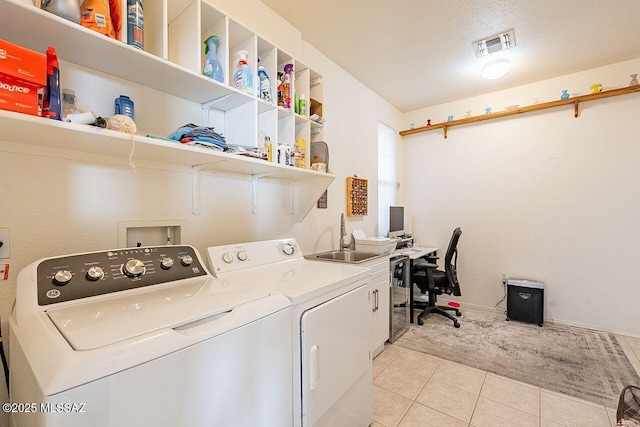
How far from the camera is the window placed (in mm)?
3772

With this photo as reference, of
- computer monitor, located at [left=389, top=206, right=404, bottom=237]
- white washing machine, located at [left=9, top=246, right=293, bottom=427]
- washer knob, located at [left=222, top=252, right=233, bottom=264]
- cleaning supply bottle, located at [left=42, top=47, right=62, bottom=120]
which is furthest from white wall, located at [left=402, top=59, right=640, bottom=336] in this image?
cleaning supply bottle, located at [left=42, top=47, right=62, bottom=120]

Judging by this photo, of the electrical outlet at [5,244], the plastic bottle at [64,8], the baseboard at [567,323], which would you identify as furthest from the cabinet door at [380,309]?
the plastic bottle at [64,8]

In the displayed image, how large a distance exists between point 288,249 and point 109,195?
1023 millimetres

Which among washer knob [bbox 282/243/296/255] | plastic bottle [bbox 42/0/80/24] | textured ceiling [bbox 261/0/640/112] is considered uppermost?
textured ceiling [bbox 261/0/640/112]

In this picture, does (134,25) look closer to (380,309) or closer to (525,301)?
(380,309)

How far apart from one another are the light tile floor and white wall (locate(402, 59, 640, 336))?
94 cm

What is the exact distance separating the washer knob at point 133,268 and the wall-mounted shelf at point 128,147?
1.55 feet

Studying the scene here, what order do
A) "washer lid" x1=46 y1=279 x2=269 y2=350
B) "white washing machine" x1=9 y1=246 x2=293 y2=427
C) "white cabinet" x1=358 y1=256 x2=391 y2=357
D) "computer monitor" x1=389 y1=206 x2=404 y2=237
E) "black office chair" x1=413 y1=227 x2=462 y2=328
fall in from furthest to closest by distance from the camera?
"computer monitor" x1=389 y1=206 x2=404 y2=237 → "black office chair" x1=413 y1=227 x2=462 y2=328 → "white cabinet" x1=358 y1=256 x2=391 y2=357 → "washer lid" x1=46 y1=279 x2=269 y2=350 → "white washing machine" x1=9 y1=246 x2=293 y2=427

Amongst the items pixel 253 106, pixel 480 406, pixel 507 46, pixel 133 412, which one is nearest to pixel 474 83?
pixel 507 46

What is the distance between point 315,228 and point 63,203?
1.77 m

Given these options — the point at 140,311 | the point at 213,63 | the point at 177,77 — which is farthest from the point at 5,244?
the point at 213,63

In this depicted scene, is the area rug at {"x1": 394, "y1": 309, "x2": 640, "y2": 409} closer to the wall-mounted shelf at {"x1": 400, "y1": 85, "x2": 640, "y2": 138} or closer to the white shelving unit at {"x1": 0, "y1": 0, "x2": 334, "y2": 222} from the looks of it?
the white shelving unit at {"x1": 0, "y1": 0, "x2": 334, "y2": 222}

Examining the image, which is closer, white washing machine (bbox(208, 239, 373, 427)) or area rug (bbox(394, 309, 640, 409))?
white washing machine (bbox(208, 239, 373, 427))

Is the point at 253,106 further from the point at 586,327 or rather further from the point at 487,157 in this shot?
the point at 586,327
